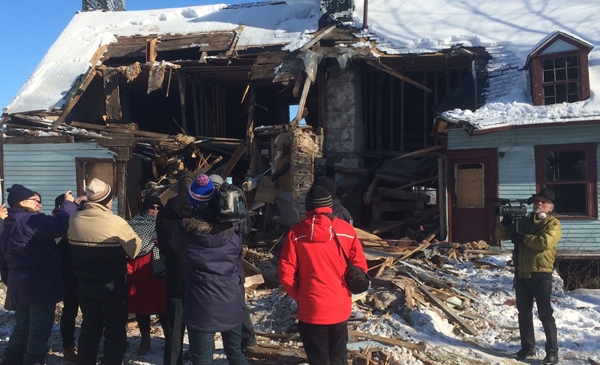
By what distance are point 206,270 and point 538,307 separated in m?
3.46

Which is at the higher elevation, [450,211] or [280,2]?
[280,2]

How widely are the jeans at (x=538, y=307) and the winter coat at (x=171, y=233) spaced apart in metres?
3.45

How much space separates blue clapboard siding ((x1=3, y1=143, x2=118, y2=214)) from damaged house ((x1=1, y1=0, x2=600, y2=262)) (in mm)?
39

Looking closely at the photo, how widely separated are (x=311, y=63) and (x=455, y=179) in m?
4.57

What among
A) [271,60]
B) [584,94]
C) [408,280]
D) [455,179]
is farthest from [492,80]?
[408,280]

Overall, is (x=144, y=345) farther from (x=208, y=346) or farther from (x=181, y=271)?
(x=208, y=346)

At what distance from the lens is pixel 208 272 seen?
3.54 meters

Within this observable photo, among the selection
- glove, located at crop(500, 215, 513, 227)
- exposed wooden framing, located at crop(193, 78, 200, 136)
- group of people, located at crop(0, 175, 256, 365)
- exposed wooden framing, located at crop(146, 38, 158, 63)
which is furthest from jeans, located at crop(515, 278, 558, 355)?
exposed wooden framing, located at crop(146, 38, 158, 63)

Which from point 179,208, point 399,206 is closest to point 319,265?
point 179,208

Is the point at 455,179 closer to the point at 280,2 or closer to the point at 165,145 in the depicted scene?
the point at 165,145

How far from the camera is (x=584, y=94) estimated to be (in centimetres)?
1018

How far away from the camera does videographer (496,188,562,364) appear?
15.4ft

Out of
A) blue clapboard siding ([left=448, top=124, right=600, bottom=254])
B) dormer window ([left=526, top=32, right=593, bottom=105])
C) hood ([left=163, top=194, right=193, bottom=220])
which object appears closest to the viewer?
hood ([left=163, top=194, right=193, bottom=220])

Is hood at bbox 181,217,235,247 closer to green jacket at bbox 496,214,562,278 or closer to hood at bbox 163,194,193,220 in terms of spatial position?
hood at bbox 163,194,193,220
